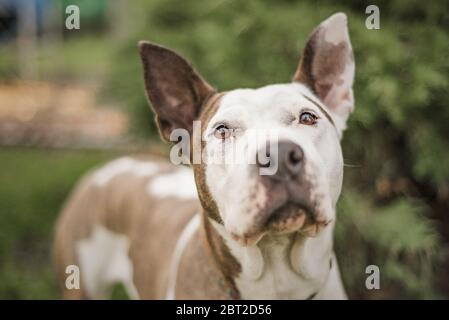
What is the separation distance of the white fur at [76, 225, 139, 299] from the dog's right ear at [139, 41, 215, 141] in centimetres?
115

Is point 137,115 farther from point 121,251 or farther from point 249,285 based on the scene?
point 249,285

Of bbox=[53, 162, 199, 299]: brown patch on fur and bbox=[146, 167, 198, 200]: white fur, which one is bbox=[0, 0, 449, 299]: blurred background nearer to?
bbox=[146, 167, 198, 200]: white fur

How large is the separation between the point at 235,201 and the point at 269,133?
0.29m

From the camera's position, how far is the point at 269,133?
2463 mm

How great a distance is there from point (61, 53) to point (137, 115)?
1077 centimetres

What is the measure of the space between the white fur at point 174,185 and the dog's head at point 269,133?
763mm

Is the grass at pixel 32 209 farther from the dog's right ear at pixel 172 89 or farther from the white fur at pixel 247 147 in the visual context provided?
the white fur at pixel 247 147

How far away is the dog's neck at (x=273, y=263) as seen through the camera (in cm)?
276

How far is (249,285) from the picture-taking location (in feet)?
9.39

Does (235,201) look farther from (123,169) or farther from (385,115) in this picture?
(385,115)

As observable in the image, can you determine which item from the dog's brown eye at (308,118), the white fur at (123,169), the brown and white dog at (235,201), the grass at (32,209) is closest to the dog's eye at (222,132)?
the brown and white dog at (235,201)

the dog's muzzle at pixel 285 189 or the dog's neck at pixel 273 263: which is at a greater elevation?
the dog's muzzle at pixel 285 189

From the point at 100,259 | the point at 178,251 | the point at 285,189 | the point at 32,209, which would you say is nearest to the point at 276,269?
the point at 285,189
